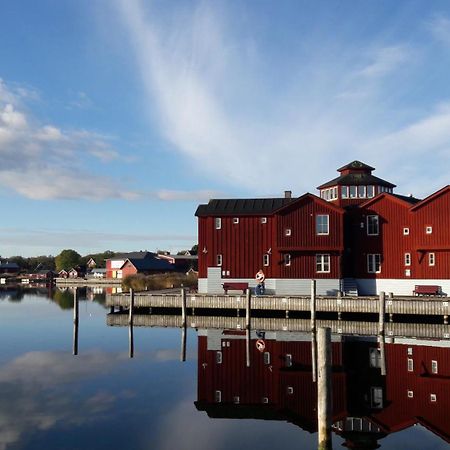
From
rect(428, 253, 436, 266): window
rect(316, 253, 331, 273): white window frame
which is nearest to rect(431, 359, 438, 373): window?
rect(428, 253, 436, 266): window

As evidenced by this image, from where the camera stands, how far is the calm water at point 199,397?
1555 centimetres

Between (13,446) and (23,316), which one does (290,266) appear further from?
(13,446)

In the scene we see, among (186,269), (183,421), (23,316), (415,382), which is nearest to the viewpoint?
(183,421)

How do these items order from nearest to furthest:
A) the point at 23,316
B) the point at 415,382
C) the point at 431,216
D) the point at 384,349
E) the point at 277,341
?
the point at 415,382 → the point at 384,349 → the point at 277,341 → the point at 431,216 → the point at 23,316

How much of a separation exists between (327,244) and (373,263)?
4459 millimetres

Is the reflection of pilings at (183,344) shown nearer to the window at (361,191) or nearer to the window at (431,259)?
the window at (431,259)

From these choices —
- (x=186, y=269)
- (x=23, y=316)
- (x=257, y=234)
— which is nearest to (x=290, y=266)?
(x=257, y=234)

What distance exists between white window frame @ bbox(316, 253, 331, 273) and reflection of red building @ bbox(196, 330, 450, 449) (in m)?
13.2

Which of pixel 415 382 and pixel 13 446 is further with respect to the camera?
pixel 415 382

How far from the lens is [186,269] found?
418 ft

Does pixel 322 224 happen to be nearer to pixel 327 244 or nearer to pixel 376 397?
pixel 327 244

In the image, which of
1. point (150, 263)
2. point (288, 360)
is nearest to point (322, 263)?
point (288, 360)

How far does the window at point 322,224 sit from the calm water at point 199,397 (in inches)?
500

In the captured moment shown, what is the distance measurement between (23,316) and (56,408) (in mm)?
33728
